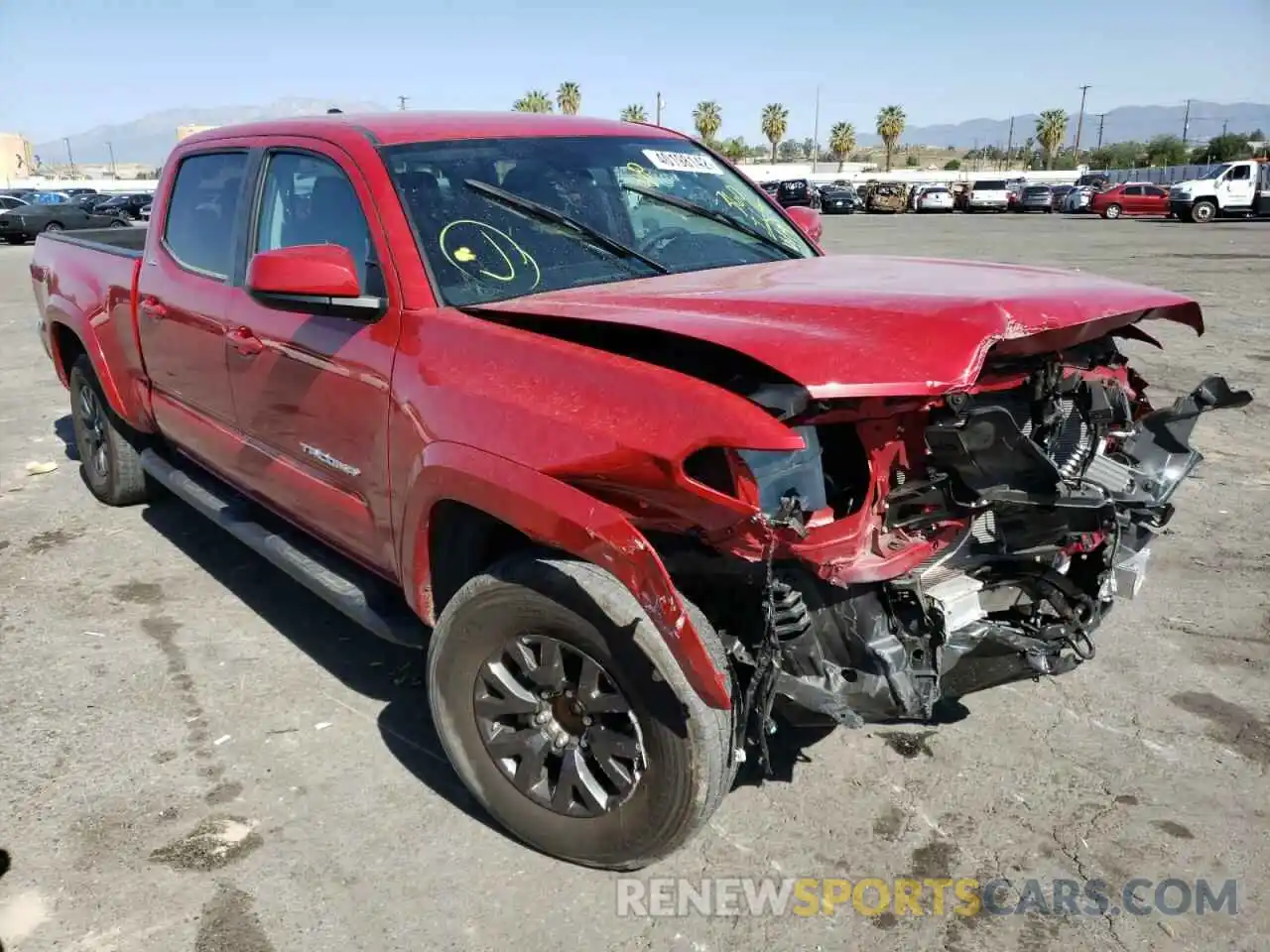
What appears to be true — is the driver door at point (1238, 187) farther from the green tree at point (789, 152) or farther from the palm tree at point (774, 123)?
the green tree at point (789, 152)

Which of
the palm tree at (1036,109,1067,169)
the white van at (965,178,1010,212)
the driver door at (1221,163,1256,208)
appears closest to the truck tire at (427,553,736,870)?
the driver door at (1221,163,1256,208)

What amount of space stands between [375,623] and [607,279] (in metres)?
1.32

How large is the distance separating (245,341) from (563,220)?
1.26 m

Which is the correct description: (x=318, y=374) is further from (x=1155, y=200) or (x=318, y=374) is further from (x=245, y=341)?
(x=1155, y=200)

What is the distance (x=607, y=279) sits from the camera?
3152 millimetres

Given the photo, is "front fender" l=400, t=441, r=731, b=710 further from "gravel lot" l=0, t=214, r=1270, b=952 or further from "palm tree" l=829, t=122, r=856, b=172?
"palm tree" l=829, t=122, r=856, b=172

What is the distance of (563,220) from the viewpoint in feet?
10.8

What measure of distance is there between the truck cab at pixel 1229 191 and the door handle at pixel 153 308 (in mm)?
36363

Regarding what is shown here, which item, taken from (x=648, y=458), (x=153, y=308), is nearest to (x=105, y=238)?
(x=153, y=308)

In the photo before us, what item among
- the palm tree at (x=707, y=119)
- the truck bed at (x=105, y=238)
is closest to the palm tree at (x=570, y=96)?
→ the palm tree at (x=707, y=119)

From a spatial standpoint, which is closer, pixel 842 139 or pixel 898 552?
pixel 898 552

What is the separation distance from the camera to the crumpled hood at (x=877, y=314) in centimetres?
218

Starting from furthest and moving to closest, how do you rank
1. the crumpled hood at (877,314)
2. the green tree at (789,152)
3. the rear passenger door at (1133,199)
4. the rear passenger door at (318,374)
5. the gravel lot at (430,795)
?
1. the green tree at (789,152)
2. the rear passenger door at (1133,199)
3. the rear passenger door at (318,374)
4. the gravel lot at (430,795)
5. the crumpled hood at (877,314)

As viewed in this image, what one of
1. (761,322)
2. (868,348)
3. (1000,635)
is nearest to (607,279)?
(761,322)
